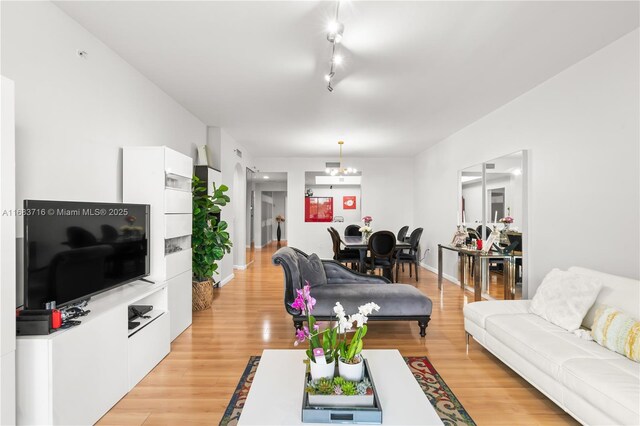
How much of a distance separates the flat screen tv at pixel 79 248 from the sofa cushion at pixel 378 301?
1.70 m

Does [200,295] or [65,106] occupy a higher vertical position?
[65,106]

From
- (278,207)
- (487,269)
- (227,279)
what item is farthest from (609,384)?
(278,207)

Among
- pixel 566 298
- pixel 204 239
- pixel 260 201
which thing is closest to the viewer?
pixel 566 298

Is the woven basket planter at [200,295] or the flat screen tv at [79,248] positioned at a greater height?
the flat screen tv at [79,248]

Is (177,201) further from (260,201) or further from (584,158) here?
(260,201)

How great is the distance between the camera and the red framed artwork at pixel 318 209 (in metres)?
8.54

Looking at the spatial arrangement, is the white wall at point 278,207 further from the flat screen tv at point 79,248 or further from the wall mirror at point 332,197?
the flat screen tv at point 79,248

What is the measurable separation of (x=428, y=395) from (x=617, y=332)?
128 centimetres

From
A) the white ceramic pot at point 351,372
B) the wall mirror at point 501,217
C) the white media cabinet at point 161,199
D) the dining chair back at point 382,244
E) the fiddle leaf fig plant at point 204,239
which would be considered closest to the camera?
the white ceramic pot at point 351,372

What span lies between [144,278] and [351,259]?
3.83 meters

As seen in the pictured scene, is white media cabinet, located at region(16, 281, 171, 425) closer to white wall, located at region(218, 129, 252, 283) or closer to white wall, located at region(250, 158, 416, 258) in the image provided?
white wall, located at region(218, 129, 252, 283)

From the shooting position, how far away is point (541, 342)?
2254mm

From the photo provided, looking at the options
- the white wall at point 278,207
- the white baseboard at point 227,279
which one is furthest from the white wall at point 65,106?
the white wall at point 278,207

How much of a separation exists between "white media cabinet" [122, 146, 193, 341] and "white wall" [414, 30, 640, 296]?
12.9 ft
